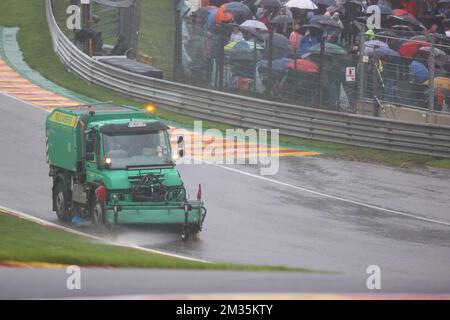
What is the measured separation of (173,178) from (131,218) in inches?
48.6

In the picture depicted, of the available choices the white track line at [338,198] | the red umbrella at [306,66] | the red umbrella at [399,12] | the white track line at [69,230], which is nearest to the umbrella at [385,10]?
the red umbrella at [399,12]

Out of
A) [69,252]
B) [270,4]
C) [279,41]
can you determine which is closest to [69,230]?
[69,252]

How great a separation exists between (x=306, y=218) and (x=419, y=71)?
26.1 feet

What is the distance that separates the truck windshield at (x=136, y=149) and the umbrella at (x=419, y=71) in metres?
10.2

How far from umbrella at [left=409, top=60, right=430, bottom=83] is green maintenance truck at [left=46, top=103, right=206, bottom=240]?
985 centimetres

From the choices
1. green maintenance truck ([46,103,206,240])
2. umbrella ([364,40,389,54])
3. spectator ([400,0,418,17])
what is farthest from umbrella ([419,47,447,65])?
green maintenance truck ([46,103,206,240])

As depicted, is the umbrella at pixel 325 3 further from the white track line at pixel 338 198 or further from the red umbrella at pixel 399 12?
the white track line at pixel 338 198

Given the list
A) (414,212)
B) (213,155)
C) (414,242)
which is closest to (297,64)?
(213,155)

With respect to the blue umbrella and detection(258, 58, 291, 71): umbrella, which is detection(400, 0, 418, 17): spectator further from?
detection(258, 58, 291, 71): umbrella

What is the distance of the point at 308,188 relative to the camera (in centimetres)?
2402

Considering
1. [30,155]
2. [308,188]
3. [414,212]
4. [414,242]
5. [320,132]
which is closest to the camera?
[414,242]

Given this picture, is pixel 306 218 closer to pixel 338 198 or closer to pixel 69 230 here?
pixel 338 198

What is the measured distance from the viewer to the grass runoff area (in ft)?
89.6

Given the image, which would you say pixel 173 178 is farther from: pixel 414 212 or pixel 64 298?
pixel 64 298
